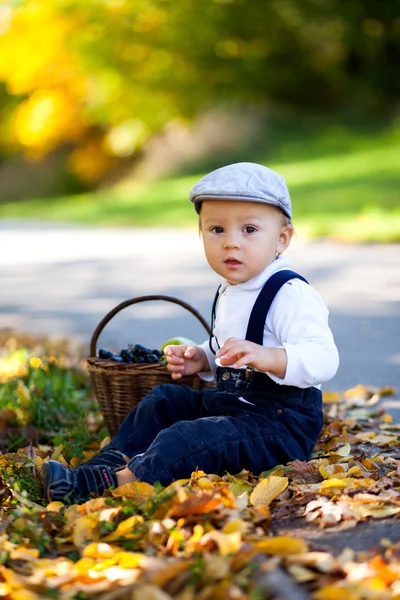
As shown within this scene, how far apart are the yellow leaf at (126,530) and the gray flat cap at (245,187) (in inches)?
47.4

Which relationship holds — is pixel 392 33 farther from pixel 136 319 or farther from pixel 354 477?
pixel 354 477

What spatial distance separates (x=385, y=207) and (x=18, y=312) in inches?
269

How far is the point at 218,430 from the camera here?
304 centimetres

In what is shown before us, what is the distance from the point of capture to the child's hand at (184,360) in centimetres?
356

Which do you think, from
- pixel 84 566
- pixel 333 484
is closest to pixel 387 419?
pixel 333 484

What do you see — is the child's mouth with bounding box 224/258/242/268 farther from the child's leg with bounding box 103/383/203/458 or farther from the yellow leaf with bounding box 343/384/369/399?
the yellow leaf with bounding box 343/384/369/399

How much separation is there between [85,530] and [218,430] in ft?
2.18

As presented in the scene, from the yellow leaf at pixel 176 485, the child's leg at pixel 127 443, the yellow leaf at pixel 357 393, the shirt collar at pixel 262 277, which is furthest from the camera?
the yellow leaf at pixel 357 393

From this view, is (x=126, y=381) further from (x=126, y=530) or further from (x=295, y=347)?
(x=126, y=530)

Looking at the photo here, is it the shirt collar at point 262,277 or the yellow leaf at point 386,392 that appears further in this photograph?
the yellow leaf at point 386,392

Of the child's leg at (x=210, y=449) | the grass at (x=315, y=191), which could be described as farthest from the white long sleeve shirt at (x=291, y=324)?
the grass at (x=315, y=191)

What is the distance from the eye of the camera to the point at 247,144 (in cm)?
2366

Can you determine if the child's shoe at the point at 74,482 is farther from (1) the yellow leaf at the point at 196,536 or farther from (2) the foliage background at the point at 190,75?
(2) the foliage background at the point at 190,75

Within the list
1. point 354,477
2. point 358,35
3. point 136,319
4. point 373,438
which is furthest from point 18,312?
point 358,35
